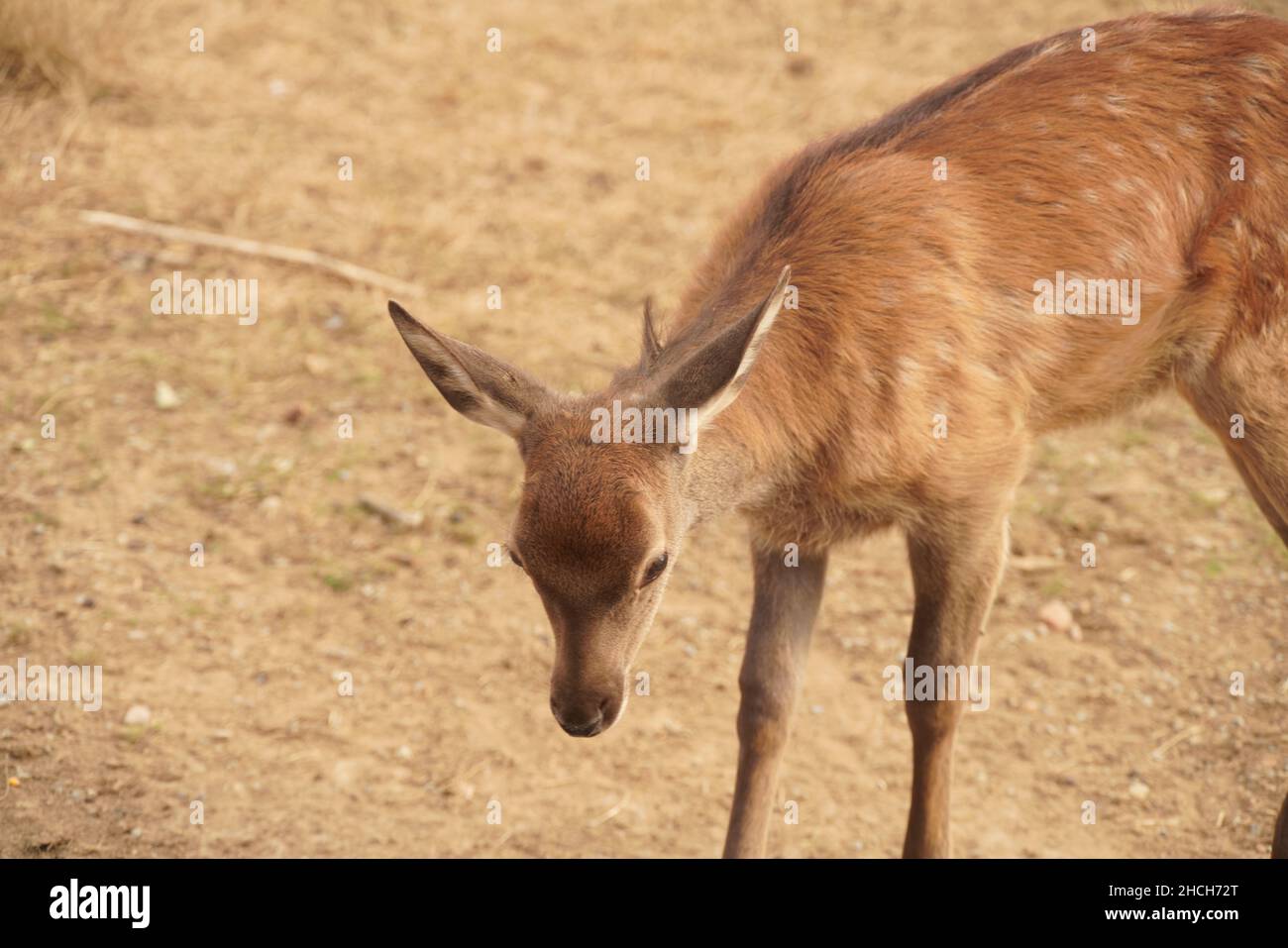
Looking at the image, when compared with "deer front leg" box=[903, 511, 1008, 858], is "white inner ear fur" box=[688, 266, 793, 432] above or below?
above

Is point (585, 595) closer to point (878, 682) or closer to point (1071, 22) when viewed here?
point (878, 682)

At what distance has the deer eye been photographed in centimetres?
436

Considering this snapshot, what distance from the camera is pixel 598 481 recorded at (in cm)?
423

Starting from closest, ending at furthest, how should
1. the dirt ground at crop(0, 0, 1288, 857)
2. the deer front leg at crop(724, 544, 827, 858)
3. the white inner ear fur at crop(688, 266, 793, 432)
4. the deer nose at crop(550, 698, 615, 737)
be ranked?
the white inner ear fur at crop(688, 266, 793, 432) < the deer nose at crop(550, 698, 615, 737) < the deer front leg at crop(724, 544, 827, 858) < the dirt ground at crop(0, 0, 1288, 857)

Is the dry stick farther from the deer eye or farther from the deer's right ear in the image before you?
the deer eye

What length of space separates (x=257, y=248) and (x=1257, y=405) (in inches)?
238

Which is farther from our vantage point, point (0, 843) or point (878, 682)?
point (878, 682)

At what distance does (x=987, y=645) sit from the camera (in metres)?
6.62

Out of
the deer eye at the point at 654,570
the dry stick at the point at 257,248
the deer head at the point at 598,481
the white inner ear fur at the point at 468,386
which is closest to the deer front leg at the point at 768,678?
the deer head at the point at 598,481

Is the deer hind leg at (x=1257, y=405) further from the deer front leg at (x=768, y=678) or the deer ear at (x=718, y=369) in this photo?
the deer ear at (x=718, y=369)

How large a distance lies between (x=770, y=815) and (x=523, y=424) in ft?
6.96

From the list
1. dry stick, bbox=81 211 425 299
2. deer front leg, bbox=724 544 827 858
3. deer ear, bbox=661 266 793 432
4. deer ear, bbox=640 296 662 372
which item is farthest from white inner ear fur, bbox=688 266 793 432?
dry stick, bbox=81 211 425 299

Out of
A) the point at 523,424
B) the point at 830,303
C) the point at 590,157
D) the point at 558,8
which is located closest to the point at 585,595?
the point at 523,424

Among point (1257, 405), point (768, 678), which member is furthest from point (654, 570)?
point (1257, 405)
